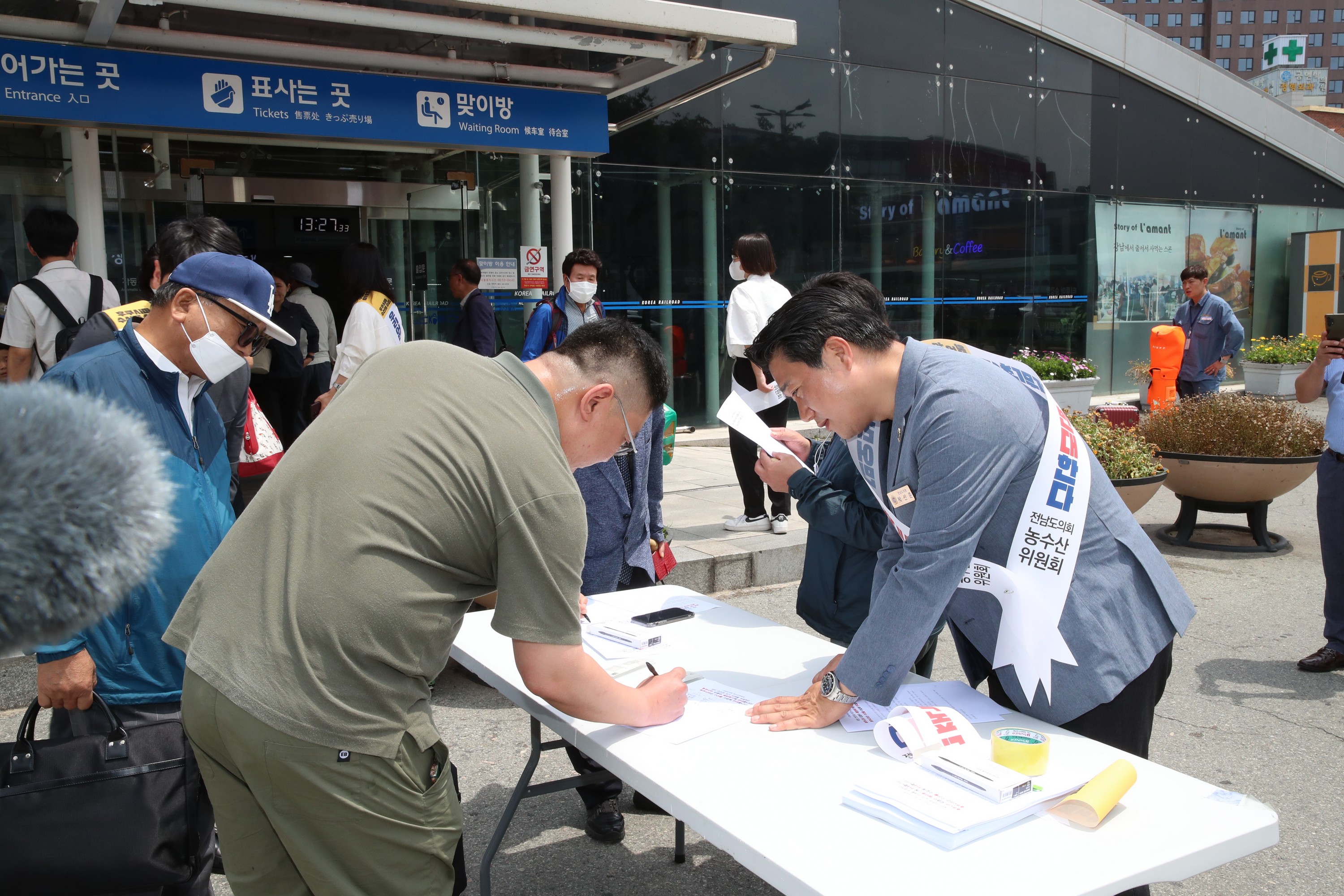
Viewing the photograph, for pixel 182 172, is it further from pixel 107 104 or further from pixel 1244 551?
pixel 1244 551

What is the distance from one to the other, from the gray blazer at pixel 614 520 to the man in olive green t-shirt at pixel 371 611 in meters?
1.69

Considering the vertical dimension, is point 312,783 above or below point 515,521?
below

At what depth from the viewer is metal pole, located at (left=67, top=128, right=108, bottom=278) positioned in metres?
6.55

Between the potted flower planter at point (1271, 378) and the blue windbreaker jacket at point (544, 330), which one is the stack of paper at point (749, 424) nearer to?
the blue windbreaker jacket at point (544, 330)

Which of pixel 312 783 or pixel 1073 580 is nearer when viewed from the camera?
pixel 312 783

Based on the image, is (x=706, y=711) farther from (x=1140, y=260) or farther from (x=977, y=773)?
(x=1140, y=260)

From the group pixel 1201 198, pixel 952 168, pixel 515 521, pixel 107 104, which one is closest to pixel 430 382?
pixel 515 521

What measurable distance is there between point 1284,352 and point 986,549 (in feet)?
50.9

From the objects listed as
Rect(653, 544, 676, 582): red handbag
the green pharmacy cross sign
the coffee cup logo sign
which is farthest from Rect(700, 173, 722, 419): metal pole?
the green pharmacy cross sign

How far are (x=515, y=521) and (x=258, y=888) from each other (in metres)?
0.82

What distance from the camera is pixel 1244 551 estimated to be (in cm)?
680

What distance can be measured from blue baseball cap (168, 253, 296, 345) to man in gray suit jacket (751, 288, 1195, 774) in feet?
4.44

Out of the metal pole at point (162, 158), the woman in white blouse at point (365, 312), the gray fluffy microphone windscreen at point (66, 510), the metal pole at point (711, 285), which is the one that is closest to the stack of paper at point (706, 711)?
the gray fluffy microphone windscreen at point (66, 510)

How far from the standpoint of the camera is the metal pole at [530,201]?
8.13 meters
